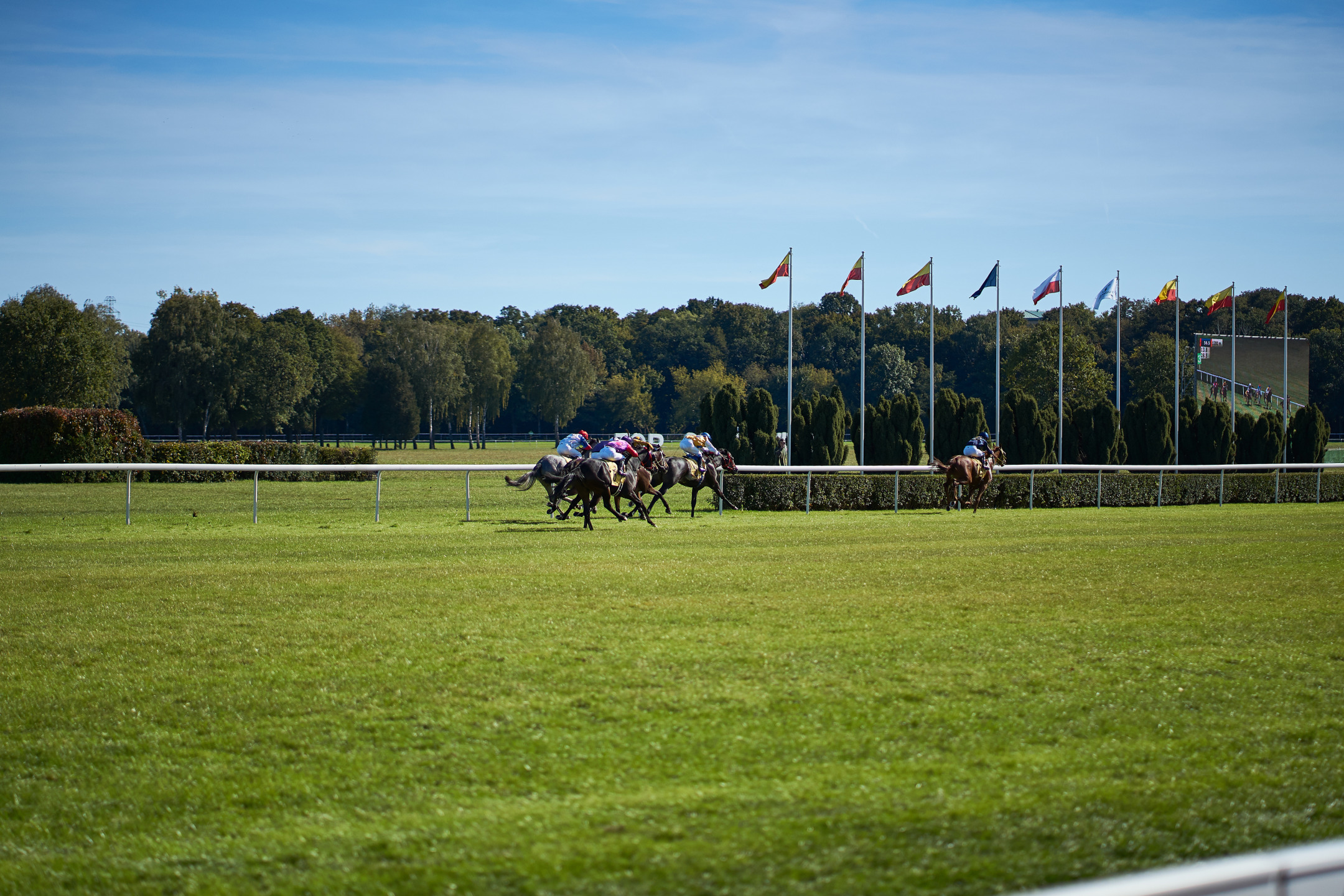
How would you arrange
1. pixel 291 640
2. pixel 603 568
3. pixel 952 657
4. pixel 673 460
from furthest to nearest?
pixel 673 460, pixel 603 568, pixel 291 640, pixel 952 657

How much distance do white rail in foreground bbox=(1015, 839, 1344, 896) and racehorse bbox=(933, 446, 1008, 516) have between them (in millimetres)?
19936

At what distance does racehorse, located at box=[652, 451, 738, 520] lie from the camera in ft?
65.2

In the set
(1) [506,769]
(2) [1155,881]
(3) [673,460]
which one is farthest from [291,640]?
Answer: (3) [673,460]

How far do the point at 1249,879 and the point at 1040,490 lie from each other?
906 inches

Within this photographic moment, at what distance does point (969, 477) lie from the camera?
21516 mm

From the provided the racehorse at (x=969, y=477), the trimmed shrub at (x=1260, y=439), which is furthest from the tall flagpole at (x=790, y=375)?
the trimmed shrub at (x=1260, y=439)

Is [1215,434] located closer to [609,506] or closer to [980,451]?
[980,451]

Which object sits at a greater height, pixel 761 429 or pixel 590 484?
pixel 761 429

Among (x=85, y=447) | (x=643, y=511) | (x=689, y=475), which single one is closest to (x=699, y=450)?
(x=689, y=475)

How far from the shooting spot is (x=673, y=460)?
20.0 m

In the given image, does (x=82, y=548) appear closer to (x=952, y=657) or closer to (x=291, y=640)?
(x=291, y=640)

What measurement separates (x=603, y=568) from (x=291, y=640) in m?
4.37

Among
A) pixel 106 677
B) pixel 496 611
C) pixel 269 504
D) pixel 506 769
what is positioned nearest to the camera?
pixel 506 769

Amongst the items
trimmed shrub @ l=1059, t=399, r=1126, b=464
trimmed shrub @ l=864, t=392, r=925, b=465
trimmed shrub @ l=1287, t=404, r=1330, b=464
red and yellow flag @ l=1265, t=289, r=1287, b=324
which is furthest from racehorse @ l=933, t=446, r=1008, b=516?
red and yellow flag @ l=1265, t=289, r=1287, b=324
